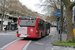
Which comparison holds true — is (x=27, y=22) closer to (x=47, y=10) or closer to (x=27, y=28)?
(x=27, y=28)

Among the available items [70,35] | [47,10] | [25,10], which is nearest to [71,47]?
[70,35]

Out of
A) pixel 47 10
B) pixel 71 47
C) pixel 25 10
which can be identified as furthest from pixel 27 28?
pixel 25 10

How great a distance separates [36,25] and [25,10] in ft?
144

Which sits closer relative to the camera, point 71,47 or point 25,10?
point 71,47

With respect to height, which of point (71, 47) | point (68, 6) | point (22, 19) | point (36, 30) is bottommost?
point (71, 47)

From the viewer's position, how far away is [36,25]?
15.9 metres

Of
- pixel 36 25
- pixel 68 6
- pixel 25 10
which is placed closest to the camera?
pixel 68 6

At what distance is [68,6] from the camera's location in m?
14.1

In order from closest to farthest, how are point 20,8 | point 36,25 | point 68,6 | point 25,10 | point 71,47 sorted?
point 71,47 → point 68,6 → point 36,25 → point 20,8 → point 25,10

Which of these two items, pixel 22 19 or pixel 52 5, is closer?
pixel 22 19

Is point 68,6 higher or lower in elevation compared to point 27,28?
higher

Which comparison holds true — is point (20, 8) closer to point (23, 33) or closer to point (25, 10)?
point (25, 10)

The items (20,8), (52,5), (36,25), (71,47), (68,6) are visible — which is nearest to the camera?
(71,47)

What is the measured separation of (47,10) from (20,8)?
61.2 ft
